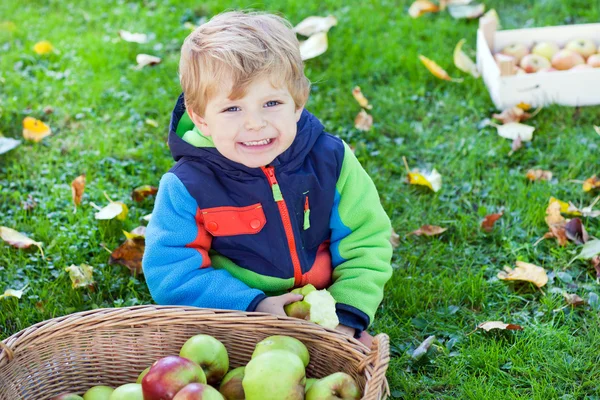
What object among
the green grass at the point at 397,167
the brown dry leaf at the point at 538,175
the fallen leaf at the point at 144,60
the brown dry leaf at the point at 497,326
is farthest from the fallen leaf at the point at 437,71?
the brown dry leaf at the point at 497,326

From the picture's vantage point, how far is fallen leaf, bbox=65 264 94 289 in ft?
9.03

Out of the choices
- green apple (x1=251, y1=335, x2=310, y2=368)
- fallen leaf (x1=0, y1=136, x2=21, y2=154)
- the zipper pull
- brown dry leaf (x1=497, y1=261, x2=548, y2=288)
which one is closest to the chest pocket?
the zipper pull

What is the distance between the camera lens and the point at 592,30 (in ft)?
13.4

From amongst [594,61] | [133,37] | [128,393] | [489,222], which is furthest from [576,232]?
[133,37]

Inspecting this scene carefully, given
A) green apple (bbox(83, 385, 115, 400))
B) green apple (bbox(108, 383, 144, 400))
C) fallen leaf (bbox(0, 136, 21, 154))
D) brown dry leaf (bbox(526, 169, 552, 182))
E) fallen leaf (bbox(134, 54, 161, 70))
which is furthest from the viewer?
fallen leaf (bbox(134, 54, 161, 70))

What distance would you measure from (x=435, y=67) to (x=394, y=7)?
2.76 feet

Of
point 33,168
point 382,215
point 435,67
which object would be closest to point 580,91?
point 435,67

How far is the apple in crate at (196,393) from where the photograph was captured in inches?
72.0

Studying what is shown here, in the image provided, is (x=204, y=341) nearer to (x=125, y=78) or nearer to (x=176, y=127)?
(x=176, y=127)

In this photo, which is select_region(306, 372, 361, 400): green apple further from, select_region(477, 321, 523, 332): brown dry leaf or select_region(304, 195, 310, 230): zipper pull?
select_region(477, 321, 523, 332): brown dry leaf

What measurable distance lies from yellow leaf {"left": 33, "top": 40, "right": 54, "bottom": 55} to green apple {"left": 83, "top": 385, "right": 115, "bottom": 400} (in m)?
2.74

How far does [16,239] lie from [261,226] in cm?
108

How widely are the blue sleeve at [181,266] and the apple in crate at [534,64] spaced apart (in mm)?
2242

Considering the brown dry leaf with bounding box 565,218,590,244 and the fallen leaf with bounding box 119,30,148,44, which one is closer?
the brown dry leaf with bounding box 565,218,590,244
